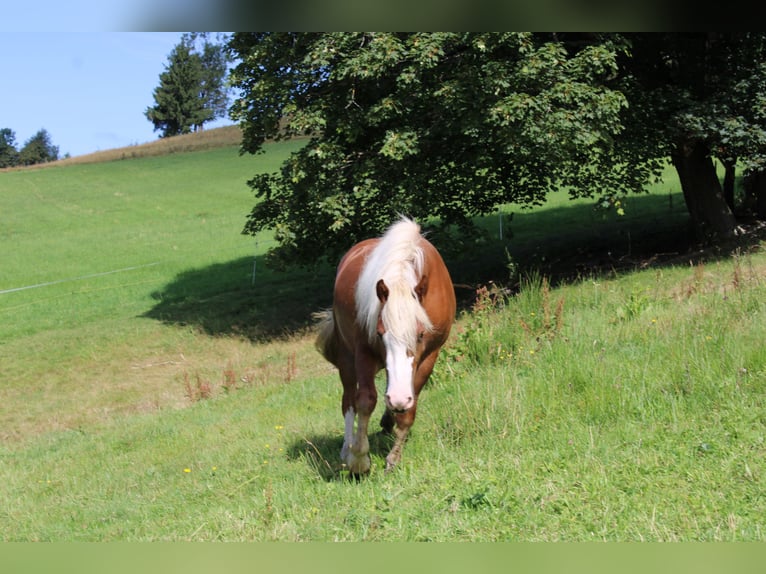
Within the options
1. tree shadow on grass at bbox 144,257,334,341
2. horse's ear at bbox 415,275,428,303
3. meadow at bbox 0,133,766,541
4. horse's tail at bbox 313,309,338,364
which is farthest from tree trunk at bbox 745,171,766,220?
horse's ear at bbox 415,275,428,303

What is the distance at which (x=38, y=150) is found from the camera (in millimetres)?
104875

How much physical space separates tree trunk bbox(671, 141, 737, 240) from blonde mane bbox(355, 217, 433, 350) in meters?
13.4

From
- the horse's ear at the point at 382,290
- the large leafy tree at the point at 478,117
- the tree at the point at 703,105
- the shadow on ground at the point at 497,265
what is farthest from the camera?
the shadow on ground at the point at 497,265

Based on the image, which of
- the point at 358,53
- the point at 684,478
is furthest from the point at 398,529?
the point at 358,53

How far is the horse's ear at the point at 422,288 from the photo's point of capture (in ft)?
18.8

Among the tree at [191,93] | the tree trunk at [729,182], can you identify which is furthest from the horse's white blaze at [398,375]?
the tree at [191,93]

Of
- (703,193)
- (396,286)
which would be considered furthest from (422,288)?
(703,193)

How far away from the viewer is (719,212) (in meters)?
17.2

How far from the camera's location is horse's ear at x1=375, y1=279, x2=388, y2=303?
5508 mm

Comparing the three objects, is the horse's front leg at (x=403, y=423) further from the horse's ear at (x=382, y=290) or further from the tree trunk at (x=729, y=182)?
the tree trunk at (x=729, y=182)

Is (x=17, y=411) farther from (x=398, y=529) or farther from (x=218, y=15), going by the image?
(x=218, y=15)

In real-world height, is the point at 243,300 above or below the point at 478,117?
below

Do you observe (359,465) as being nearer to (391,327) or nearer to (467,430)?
(467,430)

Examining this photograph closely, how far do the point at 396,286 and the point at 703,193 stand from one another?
1454cm
